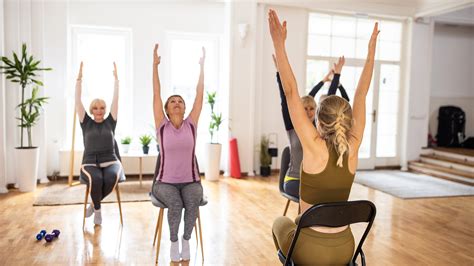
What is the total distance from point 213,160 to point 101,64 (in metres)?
2.31

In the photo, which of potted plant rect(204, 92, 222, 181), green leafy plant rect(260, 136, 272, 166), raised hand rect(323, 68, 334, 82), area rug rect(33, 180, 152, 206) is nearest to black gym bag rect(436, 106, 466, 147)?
green leafy plant rect(260, 136, 272, 166)

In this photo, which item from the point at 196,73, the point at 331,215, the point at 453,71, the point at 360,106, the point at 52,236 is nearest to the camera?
the point at 331,215

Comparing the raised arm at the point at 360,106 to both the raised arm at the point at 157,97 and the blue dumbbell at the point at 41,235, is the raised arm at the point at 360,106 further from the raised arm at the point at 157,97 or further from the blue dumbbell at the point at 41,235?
the blue dumbbell at the point at 41,235

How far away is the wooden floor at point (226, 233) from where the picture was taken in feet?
10.1

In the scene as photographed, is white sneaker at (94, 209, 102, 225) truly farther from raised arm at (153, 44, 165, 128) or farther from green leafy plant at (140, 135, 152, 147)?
green leafy plant at (140, 135, 152, 147)

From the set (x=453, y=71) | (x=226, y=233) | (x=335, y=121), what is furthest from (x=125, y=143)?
(x=453, y=71)

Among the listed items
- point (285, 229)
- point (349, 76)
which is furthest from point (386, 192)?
point (285, 229)

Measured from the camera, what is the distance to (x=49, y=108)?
588cm

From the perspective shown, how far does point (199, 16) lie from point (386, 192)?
154 inches

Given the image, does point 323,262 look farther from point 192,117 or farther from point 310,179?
point 192,117

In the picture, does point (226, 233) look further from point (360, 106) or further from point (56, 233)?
point (360, 106)

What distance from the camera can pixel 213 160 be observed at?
605 cm

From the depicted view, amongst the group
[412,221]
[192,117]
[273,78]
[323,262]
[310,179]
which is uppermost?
[273,78]

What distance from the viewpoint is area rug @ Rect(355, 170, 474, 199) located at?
18.2ft
